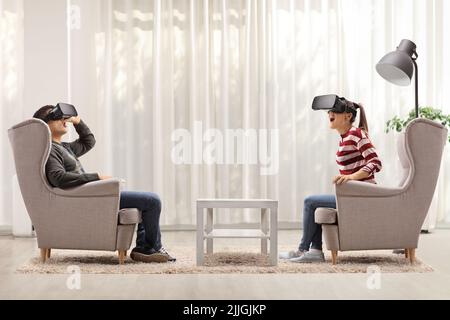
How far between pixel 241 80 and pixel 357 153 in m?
2.26

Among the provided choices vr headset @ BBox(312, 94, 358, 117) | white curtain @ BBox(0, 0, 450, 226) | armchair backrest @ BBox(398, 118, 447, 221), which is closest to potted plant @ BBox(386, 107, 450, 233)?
white curtain @ BBox(0, 0, 450, 226)

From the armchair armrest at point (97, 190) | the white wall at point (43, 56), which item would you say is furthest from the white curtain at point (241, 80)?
the armchair armrest at point (97, 190)

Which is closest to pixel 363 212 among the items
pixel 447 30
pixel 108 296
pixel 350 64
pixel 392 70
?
pixel 392 70

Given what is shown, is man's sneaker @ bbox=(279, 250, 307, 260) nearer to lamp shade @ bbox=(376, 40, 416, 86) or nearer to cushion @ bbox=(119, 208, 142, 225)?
cushion @ bbox=(119, 208, 142, 225)

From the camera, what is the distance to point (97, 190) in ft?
12.8

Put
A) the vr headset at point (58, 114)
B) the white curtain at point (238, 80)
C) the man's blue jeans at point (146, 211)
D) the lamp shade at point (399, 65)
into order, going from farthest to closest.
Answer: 1. the white curtain at point (238, 80)
2. the lamp shade at point (399, 65)
3. the vr headset at point (58, 114)
4. the man's blue jeans at point (146, 211)

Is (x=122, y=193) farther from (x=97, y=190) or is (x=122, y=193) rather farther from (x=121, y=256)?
(x=121, y=256)

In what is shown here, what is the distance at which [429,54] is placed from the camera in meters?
6.23

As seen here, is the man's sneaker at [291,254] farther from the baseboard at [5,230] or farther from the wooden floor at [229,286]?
the baseboard at [5,230]

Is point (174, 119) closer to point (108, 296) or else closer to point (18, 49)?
point (18, 49)

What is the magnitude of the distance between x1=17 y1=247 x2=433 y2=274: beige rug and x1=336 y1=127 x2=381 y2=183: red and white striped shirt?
0.51 metres

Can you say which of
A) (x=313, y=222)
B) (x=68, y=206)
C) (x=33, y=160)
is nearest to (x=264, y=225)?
(x=313, y=222)

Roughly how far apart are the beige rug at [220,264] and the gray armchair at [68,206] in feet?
0.45

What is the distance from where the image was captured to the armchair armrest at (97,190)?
390cm
